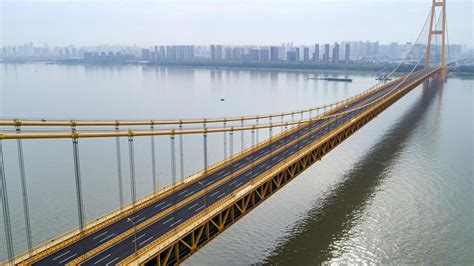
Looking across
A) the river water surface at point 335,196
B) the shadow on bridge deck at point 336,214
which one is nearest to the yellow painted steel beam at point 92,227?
the river water surface at point 335,196

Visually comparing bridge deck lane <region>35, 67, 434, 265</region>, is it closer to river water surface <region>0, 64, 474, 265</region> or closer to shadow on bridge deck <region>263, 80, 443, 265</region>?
river water surface <region>0, 64, 474, 265</region>

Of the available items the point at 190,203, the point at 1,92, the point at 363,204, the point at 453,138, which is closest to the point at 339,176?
the point at 363,204

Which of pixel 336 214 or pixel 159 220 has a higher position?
pixel 159 220

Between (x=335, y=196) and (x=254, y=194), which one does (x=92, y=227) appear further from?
(x=335, y=196)

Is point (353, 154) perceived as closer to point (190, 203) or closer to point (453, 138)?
point (453, 138)

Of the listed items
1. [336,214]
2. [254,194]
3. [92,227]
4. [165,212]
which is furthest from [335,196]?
[92,227]

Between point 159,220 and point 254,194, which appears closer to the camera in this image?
point 159,220

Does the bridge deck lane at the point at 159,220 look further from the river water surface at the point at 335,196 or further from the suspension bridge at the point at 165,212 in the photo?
the river water surface at the point at 335,196

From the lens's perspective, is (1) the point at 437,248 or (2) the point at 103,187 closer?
(1) the point at 437,248

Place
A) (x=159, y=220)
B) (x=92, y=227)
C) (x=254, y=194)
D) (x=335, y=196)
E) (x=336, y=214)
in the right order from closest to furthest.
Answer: (x=92, y=227) → (x=159, y=220) → (x=254, y=194) → (x=336, y=214) → (x=335, y=196)
